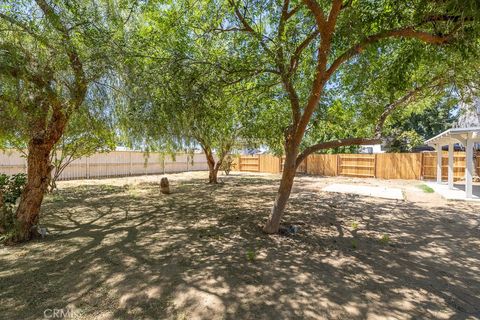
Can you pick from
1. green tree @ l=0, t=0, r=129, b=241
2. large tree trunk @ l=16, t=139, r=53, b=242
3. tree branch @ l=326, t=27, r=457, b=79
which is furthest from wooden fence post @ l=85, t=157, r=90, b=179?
tree branch @ l=326, t=27, r=457, b=79

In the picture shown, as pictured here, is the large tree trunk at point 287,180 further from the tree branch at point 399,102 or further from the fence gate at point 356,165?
the fence gate at point 356,165

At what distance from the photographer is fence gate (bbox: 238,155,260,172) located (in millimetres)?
23312

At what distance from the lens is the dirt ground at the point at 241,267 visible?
2.76 meters

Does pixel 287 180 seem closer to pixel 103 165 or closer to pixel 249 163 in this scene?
pixel 103 165

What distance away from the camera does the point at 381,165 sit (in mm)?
16844

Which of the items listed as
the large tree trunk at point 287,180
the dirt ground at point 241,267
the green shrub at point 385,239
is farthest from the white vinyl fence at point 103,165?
the green shrub at point 385,239

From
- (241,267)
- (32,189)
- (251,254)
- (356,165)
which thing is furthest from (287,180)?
(356,165)

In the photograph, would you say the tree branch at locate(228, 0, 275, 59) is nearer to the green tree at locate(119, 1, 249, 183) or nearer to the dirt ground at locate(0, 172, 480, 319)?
the green tree at locate(119, 1, 249, 183)

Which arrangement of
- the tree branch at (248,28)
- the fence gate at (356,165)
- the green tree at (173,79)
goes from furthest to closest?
the fence gate at (356,165) < the tree branch at (248,28) < the green tree at (173,79)

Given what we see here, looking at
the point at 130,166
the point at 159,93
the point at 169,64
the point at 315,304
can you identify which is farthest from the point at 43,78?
the point at 130,166

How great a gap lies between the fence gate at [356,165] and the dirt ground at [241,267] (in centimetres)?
1061

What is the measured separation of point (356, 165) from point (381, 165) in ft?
4.91

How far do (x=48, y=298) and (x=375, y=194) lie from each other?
10.5 meters

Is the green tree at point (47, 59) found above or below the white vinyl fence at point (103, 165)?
above
